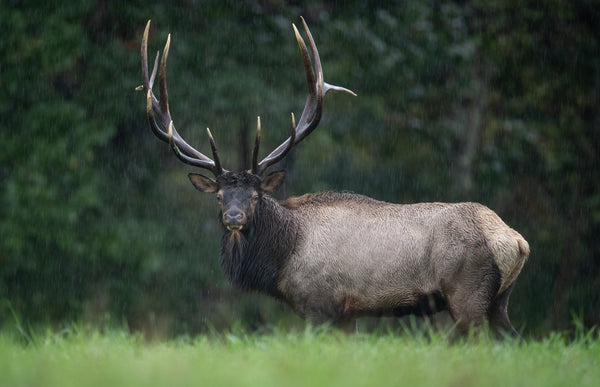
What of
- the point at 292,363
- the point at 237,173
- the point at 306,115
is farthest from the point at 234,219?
the point at 292,363

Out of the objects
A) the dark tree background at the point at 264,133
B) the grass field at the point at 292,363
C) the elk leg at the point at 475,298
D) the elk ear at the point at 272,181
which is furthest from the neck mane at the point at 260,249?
the dark tree background at the point at 264,133

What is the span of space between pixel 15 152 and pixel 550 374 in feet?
30.5

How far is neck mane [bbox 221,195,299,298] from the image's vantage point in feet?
24.3

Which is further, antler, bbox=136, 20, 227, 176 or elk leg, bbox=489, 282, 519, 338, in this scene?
antler, bbox=136, 20, 227, 176

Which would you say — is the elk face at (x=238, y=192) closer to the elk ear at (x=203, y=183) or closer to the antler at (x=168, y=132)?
the elk ear at (x=203, y=183)

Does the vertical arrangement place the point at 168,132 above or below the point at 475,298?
above

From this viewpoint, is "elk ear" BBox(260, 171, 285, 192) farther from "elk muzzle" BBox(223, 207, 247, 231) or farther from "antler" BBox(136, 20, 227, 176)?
"elk muzzle" BBox(223, 207, 247, 231)

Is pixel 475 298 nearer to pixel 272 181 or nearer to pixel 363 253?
pixel 363 253

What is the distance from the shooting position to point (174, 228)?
12.7 m

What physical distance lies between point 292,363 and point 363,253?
3.17 m

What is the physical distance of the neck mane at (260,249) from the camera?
7.42 metres

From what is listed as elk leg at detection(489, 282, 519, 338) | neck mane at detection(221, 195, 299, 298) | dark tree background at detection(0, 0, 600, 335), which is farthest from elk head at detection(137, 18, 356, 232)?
dark tree background at detection(0, 0, 600, 335)

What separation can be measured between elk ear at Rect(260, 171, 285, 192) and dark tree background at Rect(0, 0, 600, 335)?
446 cm

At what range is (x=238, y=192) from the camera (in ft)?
23.8
